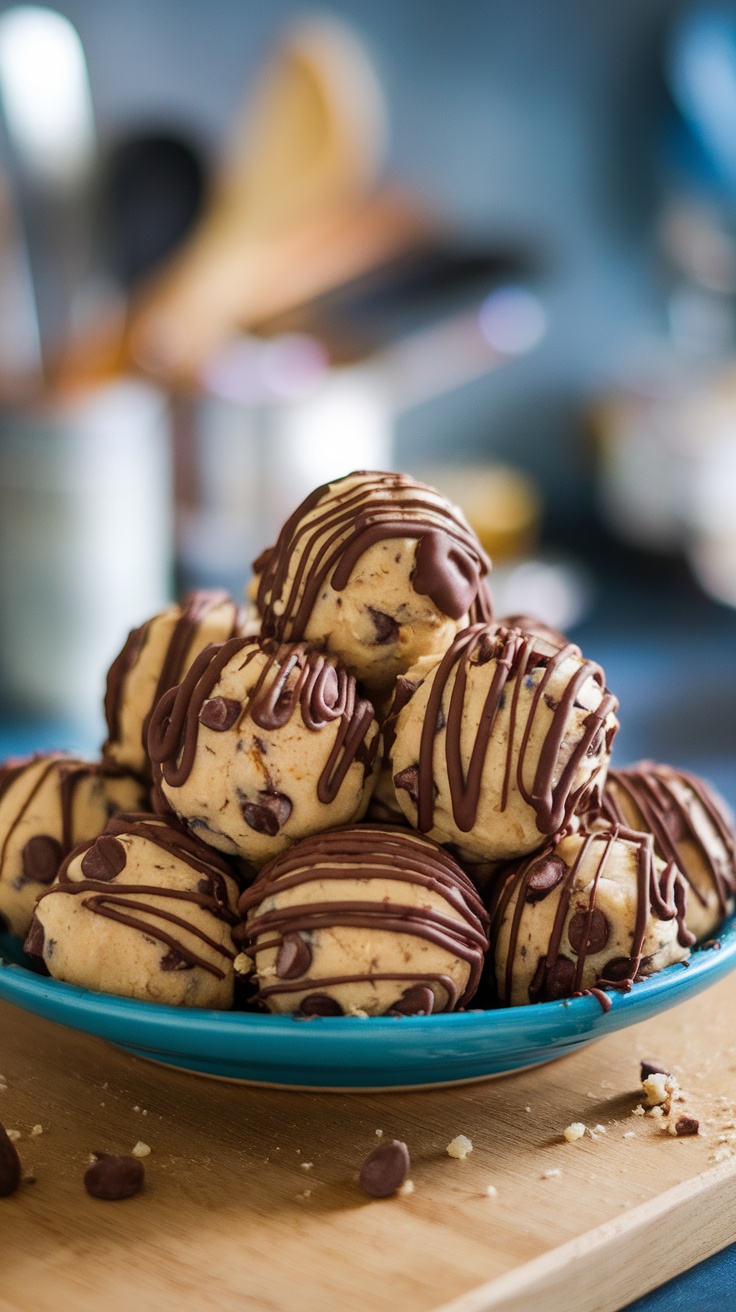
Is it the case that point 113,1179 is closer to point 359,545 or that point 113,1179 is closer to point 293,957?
point 293,957

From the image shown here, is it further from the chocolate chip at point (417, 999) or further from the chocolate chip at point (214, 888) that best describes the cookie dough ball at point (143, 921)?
the chocolate chip at point (417, 999)

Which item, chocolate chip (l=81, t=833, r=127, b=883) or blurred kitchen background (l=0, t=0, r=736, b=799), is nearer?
chocolate chip (l=81, t=833, r=127, b=883)

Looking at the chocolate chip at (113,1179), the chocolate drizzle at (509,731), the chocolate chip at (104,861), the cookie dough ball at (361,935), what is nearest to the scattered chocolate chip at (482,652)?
the chocolate drizzle at (509,731)

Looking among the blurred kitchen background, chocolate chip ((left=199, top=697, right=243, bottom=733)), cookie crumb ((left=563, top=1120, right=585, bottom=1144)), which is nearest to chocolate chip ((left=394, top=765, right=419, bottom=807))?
chocolate chip ((left=199, top=697, right=243, bottom=733))

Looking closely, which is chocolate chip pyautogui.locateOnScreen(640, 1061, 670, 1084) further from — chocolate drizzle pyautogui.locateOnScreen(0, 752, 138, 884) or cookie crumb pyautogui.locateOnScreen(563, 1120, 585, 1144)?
chocolate drizzle pyautogui.locateOnScreen(0, 752, 138, 884)

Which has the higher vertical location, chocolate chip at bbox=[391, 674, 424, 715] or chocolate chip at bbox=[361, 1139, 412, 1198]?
chocolate chip at bbox=[391, 674, 424, 715]

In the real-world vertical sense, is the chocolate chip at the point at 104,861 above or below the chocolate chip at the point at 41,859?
above
